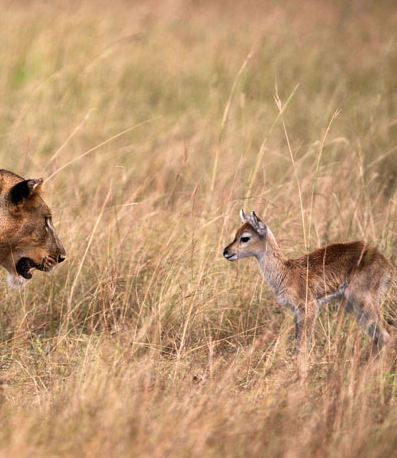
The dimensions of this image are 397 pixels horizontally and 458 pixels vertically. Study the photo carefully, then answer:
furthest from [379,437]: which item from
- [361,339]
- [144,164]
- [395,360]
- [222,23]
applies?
[222,23]

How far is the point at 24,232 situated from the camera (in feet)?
22.7

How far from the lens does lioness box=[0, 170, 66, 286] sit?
6750mm

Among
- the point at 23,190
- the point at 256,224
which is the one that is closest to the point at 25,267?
the point at 23,190

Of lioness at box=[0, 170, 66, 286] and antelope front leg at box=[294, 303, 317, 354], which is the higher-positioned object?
lioness at box=[0, 170, 66, 286]

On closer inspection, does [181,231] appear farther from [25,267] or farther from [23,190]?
[23,190]

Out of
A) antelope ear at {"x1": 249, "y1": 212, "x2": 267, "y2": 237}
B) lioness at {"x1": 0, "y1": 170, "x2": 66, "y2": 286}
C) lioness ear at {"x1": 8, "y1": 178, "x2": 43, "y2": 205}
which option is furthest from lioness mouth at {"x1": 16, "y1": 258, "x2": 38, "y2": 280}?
antelope ear at {"x1": 249, "y1": 212, "x2": 267, "y2": 237}

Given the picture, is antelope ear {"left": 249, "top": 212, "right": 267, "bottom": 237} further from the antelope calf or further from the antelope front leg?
the antelope front leg

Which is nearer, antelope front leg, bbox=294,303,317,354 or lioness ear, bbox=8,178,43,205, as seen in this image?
lioness ear, bbox=8,178,43,205

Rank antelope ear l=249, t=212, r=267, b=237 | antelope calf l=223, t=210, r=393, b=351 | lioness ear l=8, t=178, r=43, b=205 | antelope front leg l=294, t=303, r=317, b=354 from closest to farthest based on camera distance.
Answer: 1. lioness ear l=8, t=178, r=43, b=205
2. antelope front leg l=294, t=303, r=317, b=354
3. antelope calf l=223, t=210, r=393, b=351
4. antelope ear l=249, t=212, r=267, b=237

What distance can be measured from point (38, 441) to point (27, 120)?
681 cm

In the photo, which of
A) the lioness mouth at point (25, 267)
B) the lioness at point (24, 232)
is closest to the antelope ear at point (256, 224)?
the lioness at point (24, 232)

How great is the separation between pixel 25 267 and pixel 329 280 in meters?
1.98

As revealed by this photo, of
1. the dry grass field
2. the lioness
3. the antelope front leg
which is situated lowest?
the antelope front leg

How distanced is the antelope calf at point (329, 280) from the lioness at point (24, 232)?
4.14ft
